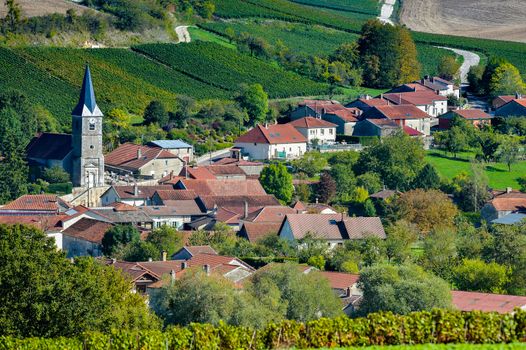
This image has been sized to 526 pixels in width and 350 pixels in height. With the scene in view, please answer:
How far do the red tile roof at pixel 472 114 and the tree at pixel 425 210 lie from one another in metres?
23.9

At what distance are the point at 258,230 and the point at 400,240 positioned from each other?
690 cm

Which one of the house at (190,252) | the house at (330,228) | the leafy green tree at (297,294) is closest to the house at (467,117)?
the house at (330,228)

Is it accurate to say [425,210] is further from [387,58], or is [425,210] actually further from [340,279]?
[387,58]

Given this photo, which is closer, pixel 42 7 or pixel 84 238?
pixel 84 238

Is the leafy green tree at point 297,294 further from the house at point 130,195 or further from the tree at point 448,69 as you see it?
the tree at point 448,69

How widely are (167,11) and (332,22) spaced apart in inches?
756

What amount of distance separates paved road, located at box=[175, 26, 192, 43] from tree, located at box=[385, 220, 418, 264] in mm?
45451

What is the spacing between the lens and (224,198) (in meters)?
79.7

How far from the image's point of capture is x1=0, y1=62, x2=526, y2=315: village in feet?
198

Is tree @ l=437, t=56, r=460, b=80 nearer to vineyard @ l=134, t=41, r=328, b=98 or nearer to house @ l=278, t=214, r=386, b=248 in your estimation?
vineyard @ l=134, t=41, r=328, b=98

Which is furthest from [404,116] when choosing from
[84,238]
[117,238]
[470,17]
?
[470,17]

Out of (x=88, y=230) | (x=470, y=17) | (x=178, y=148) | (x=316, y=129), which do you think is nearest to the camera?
(x=88, y=230)

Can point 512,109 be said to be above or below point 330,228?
below

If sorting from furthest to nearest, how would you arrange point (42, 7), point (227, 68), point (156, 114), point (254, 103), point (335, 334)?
point (42, 7) → point (227, 68) → point (254, 103) → point (156, 114) → point (335, 334)
